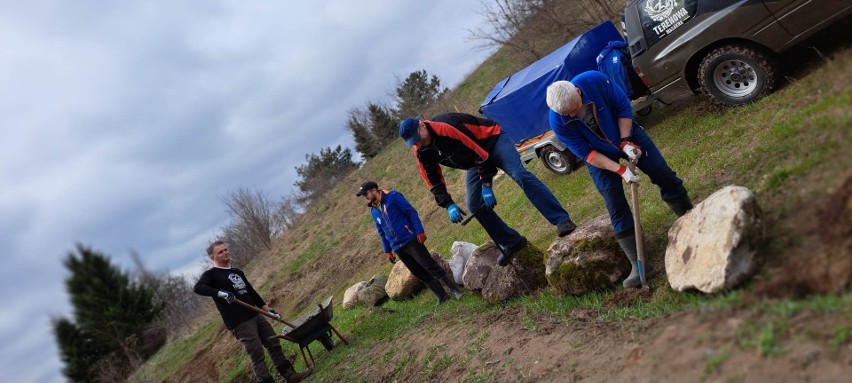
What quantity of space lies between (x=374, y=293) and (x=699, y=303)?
743 centimetres

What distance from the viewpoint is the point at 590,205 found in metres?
7.66

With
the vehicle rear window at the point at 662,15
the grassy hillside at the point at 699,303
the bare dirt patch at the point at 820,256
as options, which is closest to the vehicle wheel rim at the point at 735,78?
the grassy hillside at the point at 699,303

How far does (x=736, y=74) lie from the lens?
645cm

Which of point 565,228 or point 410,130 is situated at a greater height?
point 410,130

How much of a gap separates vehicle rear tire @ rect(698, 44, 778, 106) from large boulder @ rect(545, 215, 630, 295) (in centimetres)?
271

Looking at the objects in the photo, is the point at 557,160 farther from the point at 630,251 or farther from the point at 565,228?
the point at 630,251

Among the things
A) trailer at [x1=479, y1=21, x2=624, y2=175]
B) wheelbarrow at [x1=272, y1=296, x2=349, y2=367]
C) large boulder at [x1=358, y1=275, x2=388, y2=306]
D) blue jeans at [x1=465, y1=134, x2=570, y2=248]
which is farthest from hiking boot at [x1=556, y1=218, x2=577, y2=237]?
large boulder at [x1=358, y1=275, x2=388, y2=306]

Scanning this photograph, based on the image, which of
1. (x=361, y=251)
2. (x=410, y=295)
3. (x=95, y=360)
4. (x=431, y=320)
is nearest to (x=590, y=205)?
(x=431, y=320)

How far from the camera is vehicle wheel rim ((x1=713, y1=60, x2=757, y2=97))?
630cm

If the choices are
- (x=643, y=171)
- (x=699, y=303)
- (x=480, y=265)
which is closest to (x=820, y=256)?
(x=699, y=303)

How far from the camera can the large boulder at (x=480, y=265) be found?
648 centimetres

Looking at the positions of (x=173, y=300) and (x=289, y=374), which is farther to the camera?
(x=173, y=300)

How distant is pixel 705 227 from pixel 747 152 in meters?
2.13

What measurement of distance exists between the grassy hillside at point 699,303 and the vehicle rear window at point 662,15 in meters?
1.27
